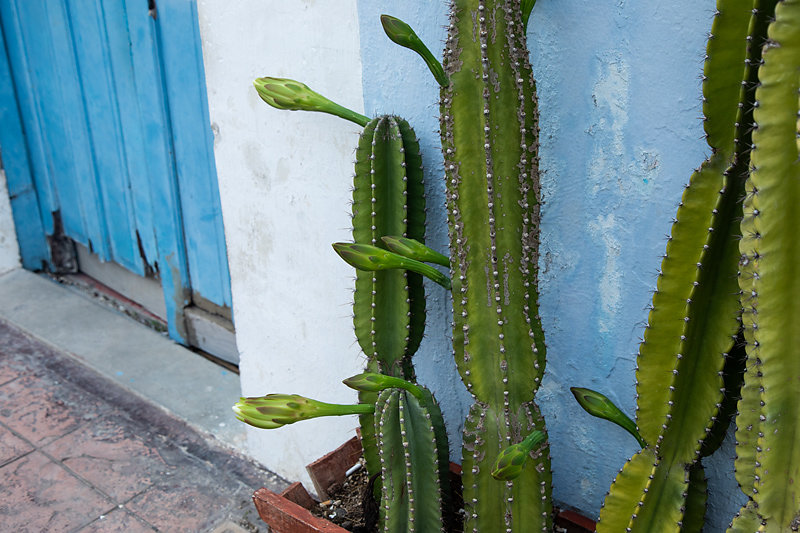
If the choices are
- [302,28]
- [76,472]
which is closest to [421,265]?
[302,28]

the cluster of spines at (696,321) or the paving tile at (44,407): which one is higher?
the cluster of spines at (696,321)

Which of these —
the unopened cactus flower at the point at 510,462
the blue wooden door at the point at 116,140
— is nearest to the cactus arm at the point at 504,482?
the unopened cactus flower at the point at 510,462

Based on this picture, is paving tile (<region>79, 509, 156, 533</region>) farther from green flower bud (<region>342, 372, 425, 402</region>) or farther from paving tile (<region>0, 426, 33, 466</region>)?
green flower bud (<region>342, 372, 425, 402</region>)

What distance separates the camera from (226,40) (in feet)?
7.75

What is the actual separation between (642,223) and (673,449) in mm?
475

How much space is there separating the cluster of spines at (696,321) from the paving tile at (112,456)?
1.86 m

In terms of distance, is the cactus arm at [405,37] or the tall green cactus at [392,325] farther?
the tall green cactus at [392,325]

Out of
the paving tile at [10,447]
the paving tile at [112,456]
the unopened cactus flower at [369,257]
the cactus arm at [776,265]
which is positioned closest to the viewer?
the cactus arm at [776,265]

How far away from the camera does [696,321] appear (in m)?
1.40

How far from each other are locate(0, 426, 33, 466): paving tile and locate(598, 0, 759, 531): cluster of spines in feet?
7.65

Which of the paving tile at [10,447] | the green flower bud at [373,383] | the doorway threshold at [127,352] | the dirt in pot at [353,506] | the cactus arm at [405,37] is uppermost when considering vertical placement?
the cactus arm at [405,37]

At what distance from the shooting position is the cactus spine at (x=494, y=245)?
4.79ft

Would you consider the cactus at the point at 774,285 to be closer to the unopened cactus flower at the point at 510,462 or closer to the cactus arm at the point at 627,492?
the cactus arm at the point at 627,492

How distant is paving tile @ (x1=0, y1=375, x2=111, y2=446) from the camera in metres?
3.07
